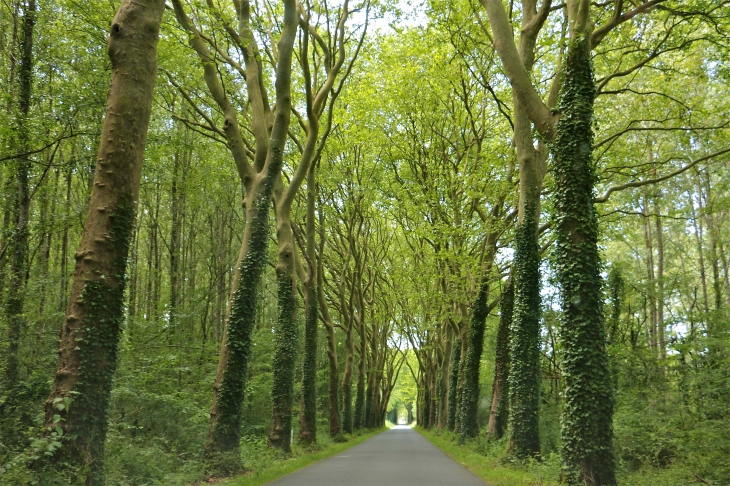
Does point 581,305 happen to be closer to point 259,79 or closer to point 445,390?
point 259,79

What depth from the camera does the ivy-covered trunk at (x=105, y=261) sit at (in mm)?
5398

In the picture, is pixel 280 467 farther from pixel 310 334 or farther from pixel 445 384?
pixel 445 384

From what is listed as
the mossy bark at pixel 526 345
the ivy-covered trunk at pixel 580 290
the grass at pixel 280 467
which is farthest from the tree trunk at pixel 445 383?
the ivy-covered trunk at pixel 580 290

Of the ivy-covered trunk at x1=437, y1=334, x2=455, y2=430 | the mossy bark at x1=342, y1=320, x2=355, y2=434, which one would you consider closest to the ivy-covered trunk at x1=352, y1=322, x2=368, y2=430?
the mossy bark at x1=342, y1=320, x2=355, y2=434

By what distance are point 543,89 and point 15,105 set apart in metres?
16.4

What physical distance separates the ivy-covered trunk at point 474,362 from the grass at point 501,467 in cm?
224

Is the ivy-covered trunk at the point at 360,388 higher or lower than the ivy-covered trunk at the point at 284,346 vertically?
lower

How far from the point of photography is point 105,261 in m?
5.84

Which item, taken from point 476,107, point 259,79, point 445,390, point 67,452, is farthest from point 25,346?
point 445,390

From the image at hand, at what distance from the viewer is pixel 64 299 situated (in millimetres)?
14875

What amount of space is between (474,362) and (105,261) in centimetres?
1466

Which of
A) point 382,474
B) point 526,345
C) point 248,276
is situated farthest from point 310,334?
point 526,345

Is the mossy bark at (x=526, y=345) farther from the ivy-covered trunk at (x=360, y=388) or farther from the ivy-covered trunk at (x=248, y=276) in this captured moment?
the ivy-covered trunk at (x=360, y=388)

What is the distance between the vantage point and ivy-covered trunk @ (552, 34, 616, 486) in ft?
25.3
